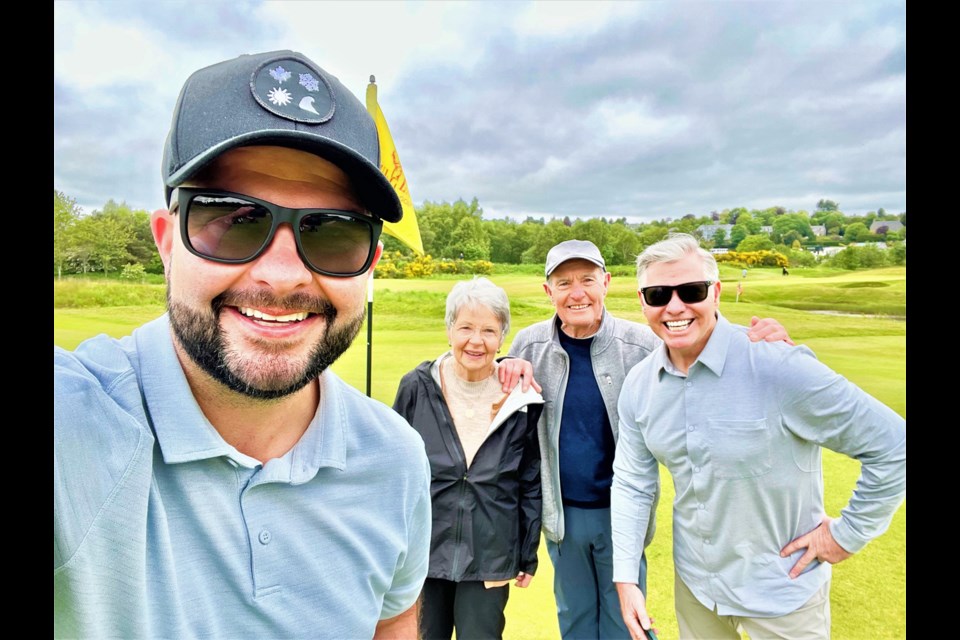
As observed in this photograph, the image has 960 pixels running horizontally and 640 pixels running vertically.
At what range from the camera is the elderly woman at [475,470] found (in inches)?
101

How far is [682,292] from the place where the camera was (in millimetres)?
2330

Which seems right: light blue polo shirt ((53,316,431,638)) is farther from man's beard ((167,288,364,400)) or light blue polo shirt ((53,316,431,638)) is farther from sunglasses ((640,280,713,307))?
sunglasses ((640,280,713,307))

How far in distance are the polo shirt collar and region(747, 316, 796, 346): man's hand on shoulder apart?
1924 mm

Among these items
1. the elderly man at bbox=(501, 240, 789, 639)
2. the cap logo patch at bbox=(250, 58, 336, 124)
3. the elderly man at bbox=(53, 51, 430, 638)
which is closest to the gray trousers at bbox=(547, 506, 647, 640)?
the elderly man at bbox=(501, 240, 789, 639)

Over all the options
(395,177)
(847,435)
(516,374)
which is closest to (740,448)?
(847,435)

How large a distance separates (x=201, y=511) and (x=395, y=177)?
5484mm

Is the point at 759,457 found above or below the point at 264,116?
below

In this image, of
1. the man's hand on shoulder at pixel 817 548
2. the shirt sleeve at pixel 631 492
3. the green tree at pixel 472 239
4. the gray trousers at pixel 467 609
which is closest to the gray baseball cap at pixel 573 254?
the shirt sleeve at pixel 631 492

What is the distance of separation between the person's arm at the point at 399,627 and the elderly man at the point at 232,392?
283mm

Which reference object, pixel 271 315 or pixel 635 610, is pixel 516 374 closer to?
pixel 635 610

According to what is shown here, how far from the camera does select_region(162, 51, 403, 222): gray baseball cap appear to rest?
40.9 inches

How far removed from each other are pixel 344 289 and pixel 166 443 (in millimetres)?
463

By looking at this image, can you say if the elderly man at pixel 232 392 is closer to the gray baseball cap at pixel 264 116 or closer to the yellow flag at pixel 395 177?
the gray baseball cap at pixel 264 116
